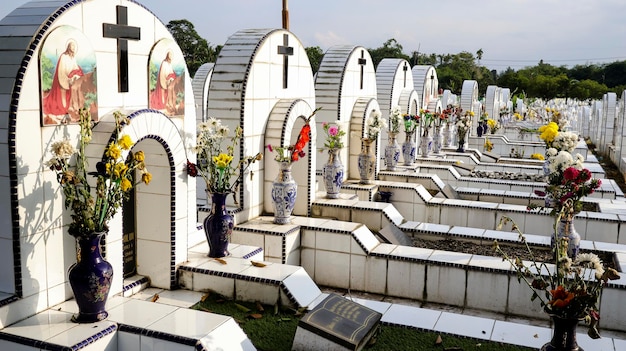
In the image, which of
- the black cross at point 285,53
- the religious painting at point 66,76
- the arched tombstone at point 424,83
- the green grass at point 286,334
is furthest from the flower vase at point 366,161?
the arched tombstone at point 424,83

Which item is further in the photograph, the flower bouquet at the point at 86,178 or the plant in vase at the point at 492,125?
the plant in vase at the point at 492,125

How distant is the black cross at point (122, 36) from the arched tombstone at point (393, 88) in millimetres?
9475

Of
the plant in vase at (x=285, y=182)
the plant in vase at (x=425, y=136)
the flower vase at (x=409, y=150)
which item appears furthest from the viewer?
the plant in vase at (x=425, y=136)

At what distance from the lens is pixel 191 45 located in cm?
3916

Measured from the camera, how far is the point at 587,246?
28.6 feet

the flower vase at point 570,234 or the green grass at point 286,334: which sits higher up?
the flower vase at point 570,234

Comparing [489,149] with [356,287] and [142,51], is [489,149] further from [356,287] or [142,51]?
[142,51]

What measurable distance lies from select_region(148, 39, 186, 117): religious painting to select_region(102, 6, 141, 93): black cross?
0.40 meters

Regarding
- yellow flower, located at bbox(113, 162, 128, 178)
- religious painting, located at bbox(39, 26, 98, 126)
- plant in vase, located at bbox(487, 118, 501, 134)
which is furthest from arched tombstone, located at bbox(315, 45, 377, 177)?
plant in vase, located at bbox(487, 118, 501, 134)

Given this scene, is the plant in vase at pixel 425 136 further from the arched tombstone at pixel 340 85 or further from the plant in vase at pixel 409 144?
the arched tombstone at pixel 340 85

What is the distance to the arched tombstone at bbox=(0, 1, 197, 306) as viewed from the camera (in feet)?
15.8

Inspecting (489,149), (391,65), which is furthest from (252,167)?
(489,149)

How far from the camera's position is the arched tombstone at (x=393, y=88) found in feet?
50.7

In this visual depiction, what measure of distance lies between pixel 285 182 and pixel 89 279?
12.8 ft
